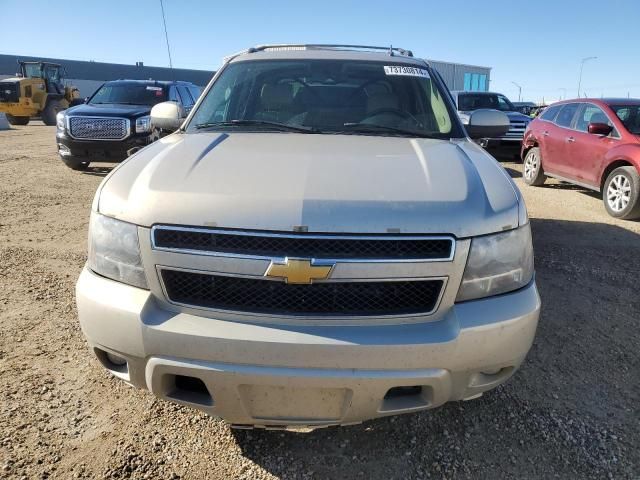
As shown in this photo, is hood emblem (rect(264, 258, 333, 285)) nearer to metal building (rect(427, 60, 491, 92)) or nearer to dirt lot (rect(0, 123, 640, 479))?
dirt lot (rect(0, 123, 640, 479))

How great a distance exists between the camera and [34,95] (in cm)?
2405

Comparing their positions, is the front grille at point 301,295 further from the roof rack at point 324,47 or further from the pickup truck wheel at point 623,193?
the pickup truck wheel at point 623,193

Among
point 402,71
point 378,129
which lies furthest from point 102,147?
point 378,129

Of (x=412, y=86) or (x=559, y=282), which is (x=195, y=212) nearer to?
(x=412, y=86)

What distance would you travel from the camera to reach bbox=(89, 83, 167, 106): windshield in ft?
33.4

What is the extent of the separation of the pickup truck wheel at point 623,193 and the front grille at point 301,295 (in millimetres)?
6195

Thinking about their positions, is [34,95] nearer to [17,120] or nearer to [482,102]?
[17,120]

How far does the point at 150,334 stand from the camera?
1812 millimetres

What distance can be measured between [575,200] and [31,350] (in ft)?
26.5

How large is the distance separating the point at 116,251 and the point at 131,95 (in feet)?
30.8

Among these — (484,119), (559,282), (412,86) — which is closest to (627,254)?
(559,282)

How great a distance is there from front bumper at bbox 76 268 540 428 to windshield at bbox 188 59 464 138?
1.40 m

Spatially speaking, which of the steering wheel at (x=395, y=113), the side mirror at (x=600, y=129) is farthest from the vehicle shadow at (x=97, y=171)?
the side mirror at (x=600, y=129)

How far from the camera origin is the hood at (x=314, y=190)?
180 centimetres
